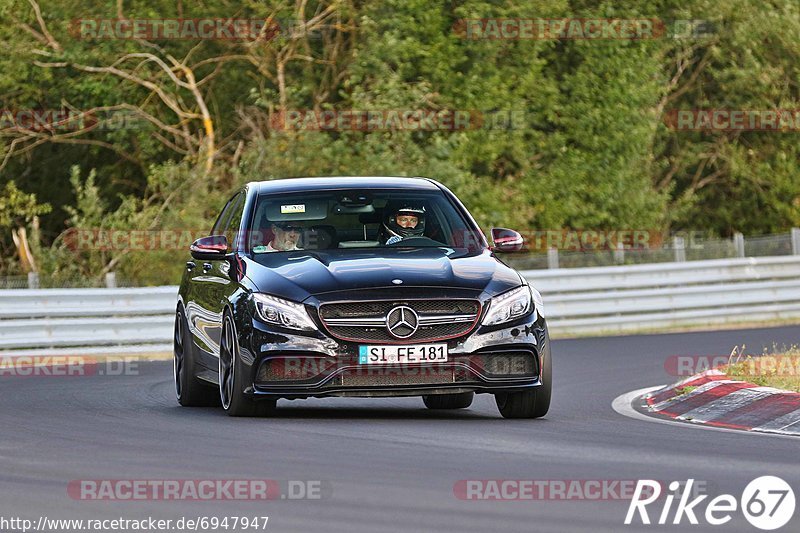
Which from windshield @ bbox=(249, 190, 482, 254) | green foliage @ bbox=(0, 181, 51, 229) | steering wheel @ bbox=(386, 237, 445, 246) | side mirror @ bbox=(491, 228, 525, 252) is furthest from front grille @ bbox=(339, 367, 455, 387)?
green foliage @ bbox=(0, 181, 51, 229)

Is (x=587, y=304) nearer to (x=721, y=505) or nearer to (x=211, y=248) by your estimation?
(x=211, y=248)

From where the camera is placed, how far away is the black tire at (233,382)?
11969 mm

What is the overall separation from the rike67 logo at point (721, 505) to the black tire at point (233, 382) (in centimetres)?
401

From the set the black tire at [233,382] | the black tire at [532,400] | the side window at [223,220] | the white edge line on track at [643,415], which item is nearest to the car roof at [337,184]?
the side window at [223,220]

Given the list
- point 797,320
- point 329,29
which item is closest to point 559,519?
point 797,320

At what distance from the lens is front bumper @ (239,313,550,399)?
1155cm

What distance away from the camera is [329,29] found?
111 feet

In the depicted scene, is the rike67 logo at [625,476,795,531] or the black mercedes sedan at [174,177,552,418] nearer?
the rike67 logo at [625,476,795,531]

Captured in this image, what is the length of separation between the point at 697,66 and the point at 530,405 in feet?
89.9

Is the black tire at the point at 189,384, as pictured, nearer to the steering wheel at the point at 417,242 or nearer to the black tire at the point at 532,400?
the steering wheel at the point at 417,242

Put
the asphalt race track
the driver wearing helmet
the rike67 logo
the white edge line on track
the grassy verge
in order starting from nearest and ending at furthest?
the rike67 logo → the asphalt race track → the white edge line on track → the driver wearing helmet → the grassy verge

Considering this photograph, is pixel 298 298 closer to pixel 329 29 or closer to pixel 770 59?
pixel 329 29

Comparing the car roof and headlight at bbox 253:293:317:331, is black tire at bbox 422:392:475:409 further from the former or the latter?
headlight at bbox 253:293:317:331

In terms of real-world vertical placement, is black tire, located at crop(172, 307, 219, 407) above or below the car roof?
below
